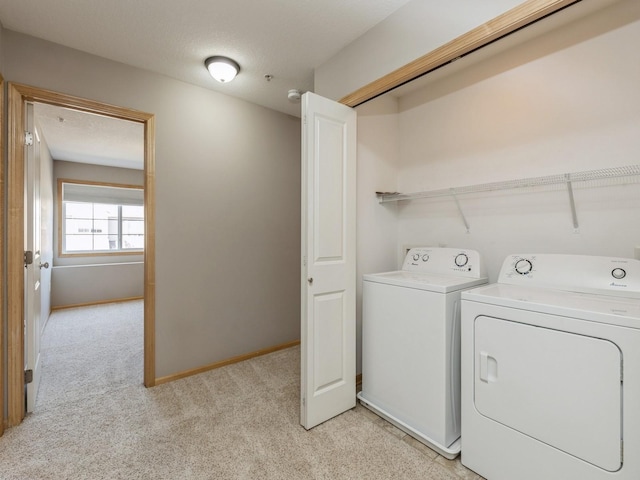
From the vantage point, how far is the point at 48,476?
148 cm

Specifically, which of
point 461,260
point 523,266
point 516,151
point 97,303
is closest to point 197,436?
point 461,260

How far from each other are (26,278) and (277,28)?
226 cm

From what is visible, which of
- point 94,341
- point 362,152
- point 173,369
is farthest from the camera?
point 94,341

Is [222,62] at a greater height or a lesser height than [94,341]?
greater

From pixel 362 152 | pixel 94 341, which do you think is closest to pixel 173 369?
pixel 94 341

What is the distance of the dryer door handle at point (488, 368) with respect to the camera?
1.42 m

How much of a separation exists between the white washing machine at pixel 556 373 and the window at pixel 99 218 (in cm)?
610

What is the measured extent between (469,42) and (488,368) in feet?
4.95

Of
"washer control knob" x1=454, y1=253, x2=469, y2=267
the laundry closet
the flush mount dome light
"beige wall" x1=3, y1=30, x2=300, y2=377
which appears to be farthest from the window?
"washer control knob" x1=454, y1=253, x2=469, y2=267

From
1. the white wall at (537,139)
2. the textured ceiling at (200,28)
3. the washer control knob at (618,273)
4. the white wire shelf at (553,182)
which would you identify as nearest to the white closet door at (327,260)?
the textured ceiling at (200,28)

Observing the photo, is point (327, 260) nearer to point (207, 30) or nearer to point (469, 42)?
point (469, 42)

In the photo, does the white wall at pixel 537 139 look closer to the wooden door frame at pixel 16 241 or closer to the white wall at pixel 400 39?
the white wall at pixel 400 39

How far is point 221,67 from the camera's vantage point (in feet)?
7.09

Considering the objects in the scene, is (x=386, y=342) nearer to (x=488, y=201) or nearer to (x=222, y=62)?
(x=488, y=201)
